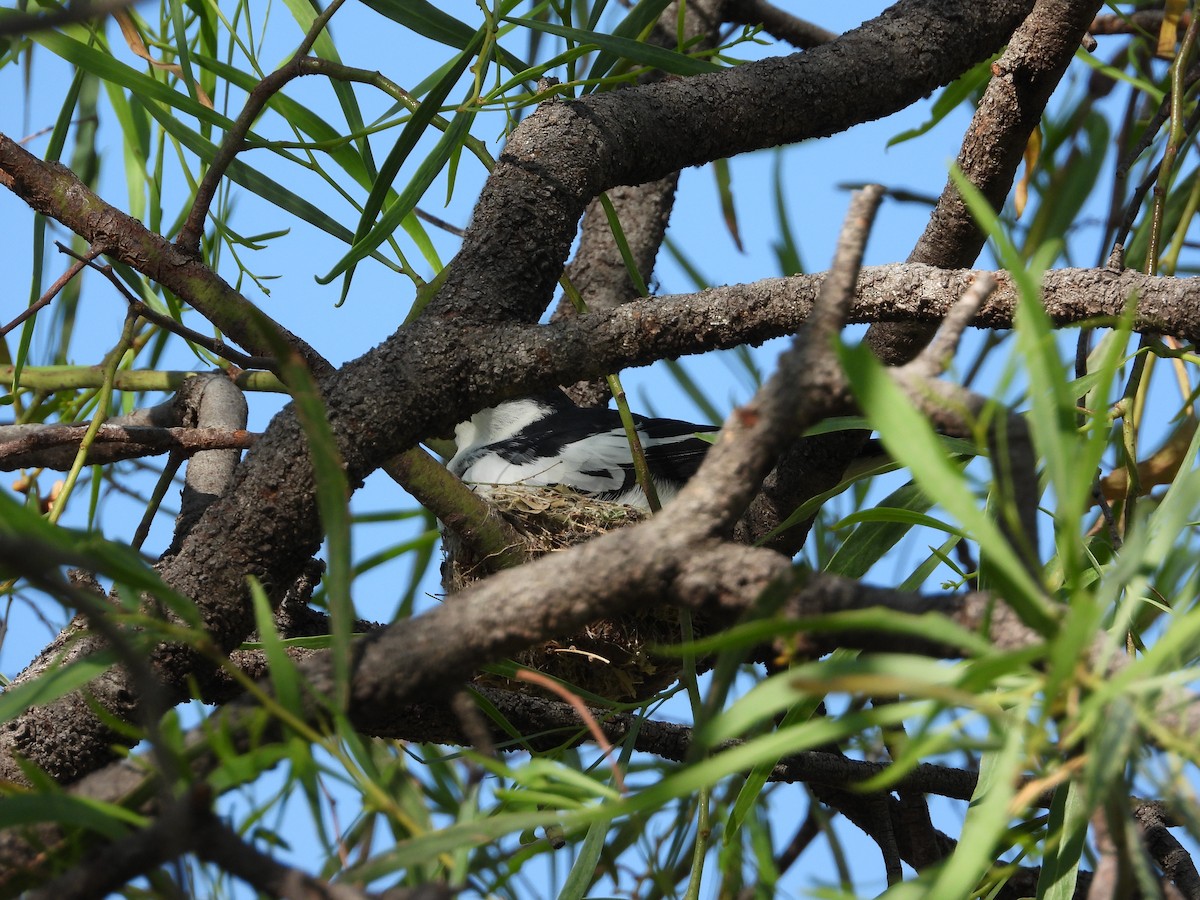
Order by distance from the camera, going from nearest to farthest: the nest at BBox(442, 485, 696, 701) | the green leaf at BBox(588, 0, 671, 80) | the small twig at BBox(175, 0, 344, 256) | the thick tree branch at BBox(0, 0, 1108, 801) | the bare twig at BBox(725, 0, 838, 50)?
the thick tree branch at BBox(0, 0, 1108, 801)
the small twig at BBox(175, 0, 344, 256)
the green leaf at BBox(588, 0, 671, 80)
the nest at BBox(442, 485, 696, 701)
the bare twig at BBox(725, 0, 838, 50)

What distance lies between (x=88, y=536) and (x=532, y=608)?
0.26 m

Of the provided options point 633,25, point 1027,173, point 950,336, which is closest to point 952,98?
point 1027,173

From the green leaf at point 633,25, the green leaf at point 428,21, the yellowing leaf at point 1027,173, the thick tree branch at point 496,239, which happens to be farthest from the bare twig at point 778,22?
the green leaf at point 428,21

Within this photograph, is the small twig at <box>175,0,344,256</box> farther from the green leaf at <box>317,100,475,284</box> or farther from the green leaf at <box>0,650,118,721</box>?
the green leaf at <box>0,650,118,721</box>

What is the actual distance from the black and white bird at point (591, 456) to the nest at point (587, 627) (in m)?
0.15

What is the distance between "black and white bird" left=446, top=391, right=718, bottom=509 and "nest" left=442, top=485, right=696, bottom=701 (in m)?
0.15

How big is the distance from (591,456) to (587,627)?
58 cm

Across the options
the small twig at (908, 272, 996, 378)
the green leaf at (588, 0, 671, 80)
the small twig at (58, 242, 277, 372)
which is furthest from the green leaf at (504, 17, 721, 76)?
the small twig at (908, 272, 996, 378)

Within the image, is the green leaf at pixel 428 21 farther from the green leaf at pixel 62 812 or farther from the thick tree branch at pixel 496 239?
the green leaf at pixel 62 812

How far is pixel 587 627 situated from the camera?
1705 millimetres

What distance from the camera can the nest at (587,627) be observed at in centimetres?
175

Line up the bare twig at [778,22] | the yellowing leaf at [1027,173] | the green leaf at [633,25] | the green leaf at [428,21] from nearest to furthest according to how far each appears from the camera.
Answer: the green leaf at [428,21], the green leaf at [633,25], the yellowing leaf at [1027,173], the bare twig at [778,22]

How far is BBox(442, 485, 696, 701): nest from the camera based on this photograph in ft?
5.73

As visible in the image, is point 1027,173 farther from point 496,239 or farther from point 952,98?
point 496,239
